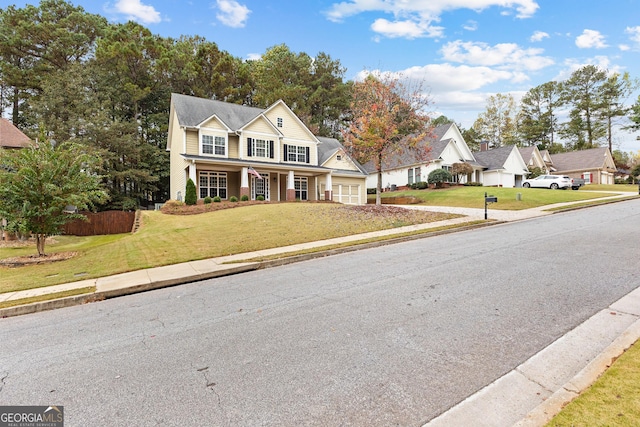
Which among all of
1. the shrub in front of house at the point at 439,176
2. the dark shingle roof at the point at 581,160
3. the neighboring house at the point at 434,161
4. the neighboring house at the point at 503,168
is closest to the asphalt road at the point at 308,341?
the shrub in front of house at the point at 439,176

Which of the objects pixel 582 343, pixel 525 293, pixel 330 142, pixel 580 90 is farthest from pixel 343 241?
pixel 580 90

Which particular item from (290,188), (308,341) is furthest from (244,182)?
(308,341)

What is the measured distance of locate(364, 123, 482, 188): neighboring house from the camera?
3375 centimetres

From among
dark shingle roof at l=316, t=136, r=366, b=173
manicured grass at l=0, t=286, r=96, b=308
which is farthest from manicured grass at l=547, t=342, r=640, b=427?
dark shingle roof at l=316, t=136, r=366, b=173

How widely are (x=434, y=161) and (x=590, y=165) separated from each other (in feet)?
89.2

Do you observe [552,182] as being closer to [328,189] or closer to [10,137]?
[328,189]

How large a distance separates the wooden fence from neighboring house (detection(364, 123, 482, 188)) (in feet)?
81.7

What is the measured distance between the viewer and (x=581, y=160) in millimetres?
45000

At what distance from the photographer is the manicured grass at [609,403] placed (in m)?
2.27

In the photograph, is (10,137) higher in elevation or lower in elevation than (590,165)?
higher

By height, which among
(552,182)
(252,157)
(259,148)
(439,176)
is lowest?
(552,182)

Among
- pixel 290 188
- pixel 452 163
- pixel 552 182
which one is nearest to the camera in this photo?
pixel 290 188

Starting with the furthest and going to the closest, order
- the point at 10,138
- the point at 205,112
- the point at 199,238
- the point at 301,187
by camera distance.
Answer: the point at 301,187 → the point at 205,112 → the point at 10,138 → the point at 199,238

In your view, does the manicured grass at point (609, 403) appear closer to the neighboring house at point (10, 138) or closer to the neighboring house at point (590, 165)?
the neighboring house at point (10, 138)
